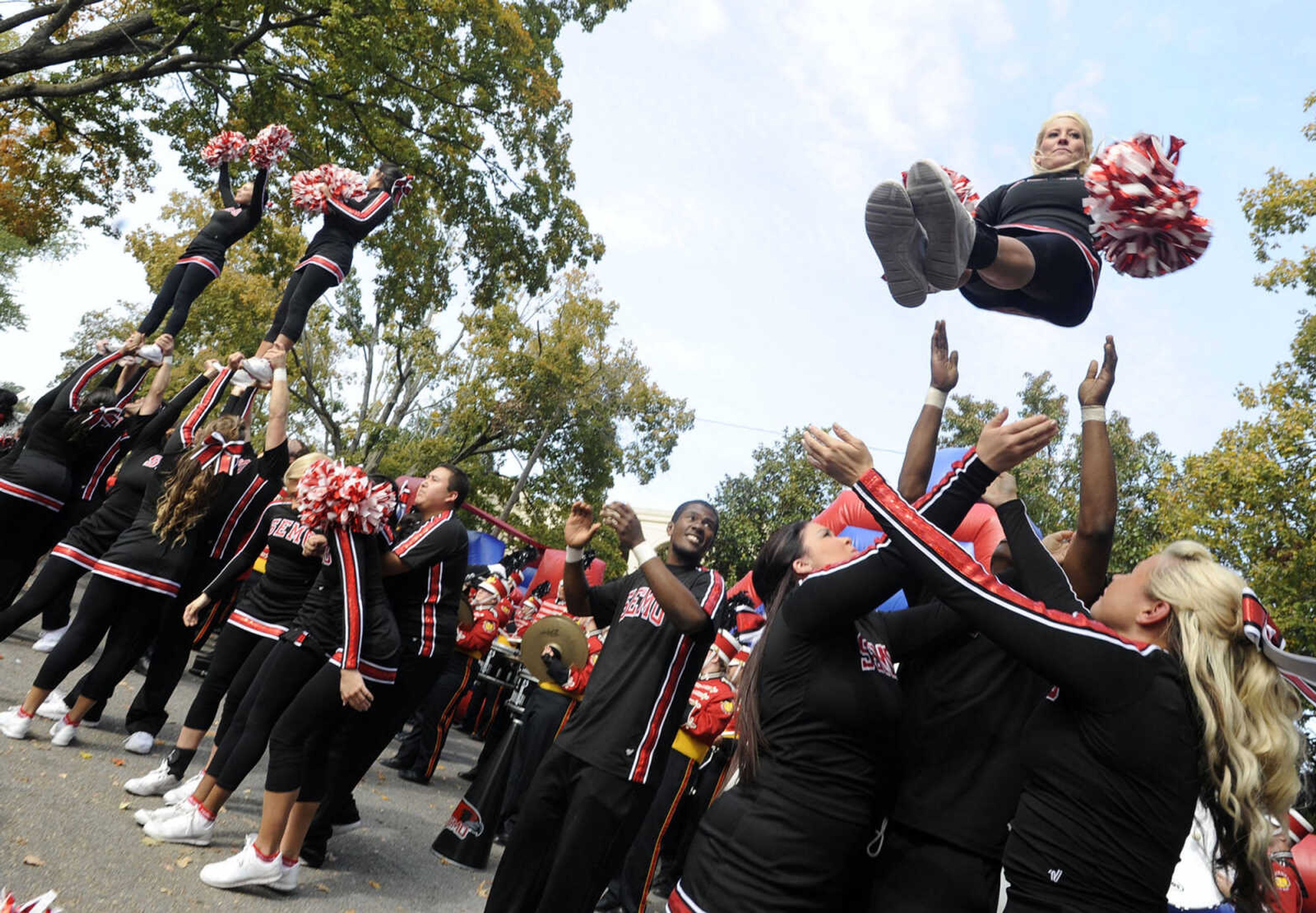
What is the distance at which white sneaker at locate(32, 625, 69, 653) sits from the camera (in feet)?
26.6

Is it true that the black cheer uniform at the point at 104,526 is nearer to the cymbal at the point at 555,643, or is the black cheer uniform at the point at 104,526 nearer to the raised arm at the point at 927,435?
the cymbal at the point at 555,643

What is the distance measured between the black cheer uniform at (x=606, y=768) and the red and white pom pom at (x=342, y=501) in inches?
48.5

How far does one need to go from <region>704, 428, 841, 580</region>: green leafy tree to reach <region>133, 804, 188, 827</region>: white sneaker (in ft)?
65.5

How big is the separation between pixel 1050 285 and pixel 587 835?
8.53 ft

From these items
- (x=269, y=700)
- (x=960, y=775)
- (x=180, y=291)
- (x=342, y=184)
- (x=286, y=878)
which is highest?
(x=342, y=184)

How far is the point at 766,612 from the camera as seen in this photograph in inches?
134

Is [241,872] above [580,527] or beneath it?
beneath

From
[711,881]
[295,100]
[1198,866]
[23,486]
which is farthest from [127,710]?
[295,100]

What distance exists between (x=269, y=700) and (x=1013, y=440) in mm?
3634

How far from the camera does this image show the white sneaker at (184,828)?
4.66 metres

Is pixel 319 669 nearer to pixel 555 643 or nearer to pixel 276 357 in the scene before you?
pixel 555 643

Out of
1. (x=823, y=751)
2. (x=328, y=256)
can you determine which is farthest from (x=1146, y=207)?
(x=328, y=256)

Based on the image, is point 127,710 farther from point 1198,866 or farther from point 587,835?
point 1198,866

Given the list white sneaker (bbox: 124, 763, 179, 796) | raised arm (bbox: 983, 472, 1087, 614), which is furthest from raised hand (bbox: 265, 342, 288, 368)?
raised arm (bbox: 983, 472, 1087, 614)
